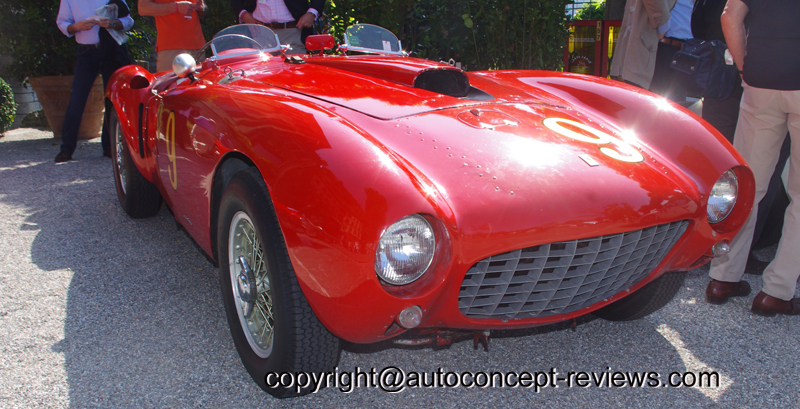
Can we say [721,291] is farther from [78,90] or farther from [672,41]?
[78,90]

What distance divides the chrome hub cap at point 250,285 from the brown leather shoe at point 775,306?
2087 millimetres

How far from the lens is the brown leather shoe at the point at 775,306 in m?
2.52

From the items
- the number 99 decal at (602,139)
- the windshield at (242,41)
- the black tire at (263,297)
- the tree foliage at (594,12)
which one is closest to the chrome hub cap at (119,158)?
the windshield at (242,41)

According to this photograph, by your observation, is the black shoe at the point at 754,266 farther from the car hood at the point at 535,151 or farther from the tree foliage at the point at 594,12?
the tree foliage at the point at 594,12

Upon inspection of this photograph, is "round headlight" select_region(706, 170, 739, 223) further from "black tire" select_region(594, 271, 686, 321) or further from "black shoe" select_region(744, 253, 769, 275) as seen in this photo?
"black shoe" select_region(744, 253, 769, 275)

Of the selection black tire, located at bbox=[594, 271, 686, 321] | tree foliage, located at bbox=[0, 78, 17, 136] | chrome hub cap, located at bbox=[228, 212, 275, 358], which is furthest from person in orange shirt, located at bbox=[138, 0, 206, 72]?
black tire, located at bbox=[594, 271, 686, 321]

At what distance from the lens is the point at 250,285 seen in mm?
1940

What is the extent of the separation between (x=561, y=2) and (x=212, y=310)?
471cm

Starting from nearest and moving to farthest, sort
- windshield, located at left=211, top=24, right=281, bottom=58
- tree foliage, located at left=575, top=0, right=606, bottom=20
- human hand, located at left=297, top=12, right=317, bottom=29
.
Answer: windshield, located at left=211, top=24, right=281, bottom=58
human hand, located at left=297, top=12, right=317, bottom=29
tree foliage, located at left=575, top=0, right=606, bottom=20

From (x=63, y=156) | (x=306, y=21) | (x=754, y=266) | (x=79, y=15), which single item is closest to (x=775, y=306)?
(x=754, y=266)

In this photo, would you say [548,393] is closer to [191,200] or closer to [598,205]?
[598,205]

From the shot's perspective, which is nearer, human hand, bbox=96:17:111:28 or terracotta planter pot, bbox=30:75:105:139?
human hand, bbox=96:17:111:28

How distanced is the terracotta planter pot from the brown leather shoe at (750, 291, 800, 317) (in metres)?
6.42

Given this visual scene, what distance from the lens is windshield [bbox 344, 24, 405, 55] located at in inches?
133
